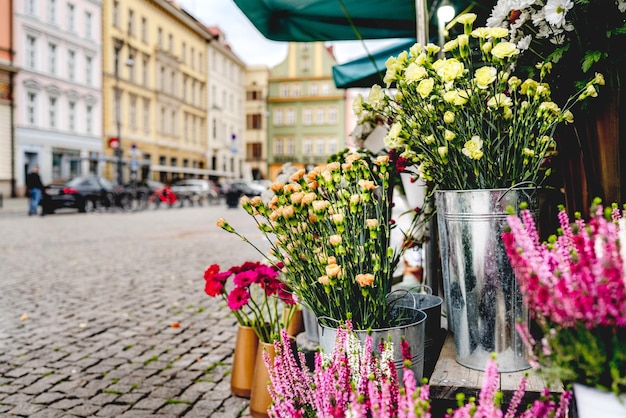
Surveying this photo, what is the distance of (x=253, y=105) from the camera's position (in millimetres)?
51188

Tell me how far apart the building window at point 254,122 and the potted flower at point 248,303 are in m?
49.5

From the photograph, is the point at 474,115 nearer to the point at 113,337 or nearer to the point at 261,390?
the point at 261,390

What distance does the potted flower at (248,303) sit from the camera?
2.32m

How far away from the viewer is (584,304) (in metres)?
0.92

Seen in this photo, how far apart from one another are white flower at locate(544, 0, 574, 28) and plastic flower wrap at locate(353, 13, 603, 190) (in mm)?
116

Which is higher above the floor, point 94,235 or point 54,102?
point 54,102

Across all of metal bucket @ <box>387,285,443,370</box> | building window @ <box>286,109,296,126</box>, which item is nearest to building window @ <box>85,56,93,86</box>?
building window @ <box>286,109,296,126</box>

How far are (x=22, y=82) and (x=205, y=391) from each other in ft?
84.9

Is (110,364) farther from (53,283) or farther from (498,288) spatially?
(53,283)

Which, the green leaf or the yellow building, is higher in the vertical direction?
the yellow building

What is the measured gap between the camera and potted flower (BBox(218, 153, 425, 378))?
1.51 m

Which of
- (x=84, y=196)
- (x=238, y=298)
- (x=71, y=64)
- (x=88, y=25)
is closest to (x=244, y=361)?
(x=238, y=298)

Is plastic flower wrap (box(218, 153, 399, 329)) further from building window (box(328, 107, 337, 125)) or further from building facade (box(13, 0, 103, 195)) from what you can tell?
building window (box(328, 107, 337, 125))

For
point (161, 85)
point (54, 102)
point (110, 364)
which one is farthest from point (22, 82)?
point (110, 364)
